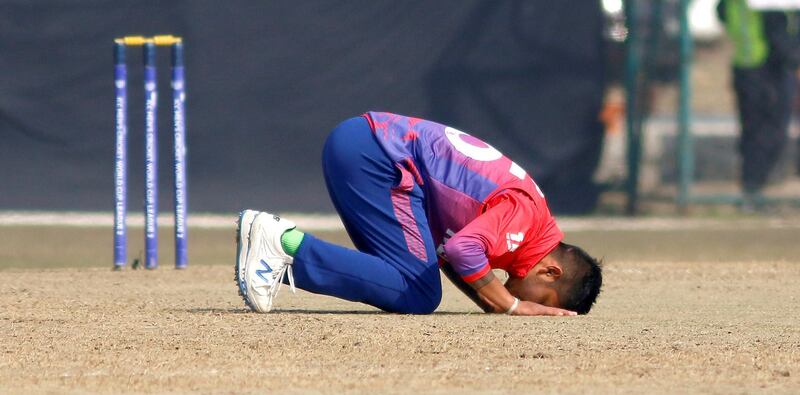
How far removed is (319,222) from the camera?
1144cm

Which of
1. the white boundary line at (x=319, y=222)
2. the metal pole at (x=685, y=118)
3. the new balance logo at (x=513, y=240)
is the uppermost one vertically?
the new balance logo at (x=513, y=240)

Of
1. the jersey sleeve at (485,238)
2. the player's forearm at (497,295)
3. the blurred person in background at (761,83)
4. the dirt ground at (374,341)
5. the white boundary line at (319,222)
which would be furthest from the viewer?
the blurred person in background at (761,83)

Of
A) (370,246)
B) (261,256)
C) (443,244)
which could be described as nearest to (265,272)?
(261,256)

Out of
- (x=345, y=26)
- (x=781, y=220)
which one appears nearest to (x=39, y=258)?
(x=345, y=26)

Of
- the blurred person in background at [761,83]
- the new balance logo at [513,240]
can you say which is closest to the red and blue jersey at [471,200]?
the new balance logo at [513,240]

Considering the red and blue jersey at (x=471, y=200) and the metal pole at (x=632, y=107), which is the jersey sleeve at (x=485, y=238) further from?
the metal pole at (x=632, y=107)

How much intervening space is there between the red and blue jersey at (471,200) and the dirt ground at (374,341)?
29 cm

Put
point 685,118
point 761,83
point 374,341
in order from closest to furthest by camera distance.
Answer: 1. point 374,341
2. point 761,83
3. point 685,118

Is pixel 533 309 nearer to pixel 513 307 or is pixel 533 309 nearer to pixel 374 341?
pixel 513 307

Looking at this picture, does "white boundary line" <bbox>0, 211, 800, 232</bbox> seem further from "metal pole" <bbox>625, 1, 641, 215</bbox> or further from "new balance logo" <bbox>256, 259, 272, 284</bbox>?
"new balance logo" <bbox>256, 259, 272, 284</bbox>

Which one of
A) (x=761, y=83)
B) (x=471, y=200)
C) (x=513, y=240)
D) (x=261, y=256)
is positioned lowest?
(x=761, y=83)

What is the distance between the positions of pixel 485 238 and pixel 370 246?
2.00 ft

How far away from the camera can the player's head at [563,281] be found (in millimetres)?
5555

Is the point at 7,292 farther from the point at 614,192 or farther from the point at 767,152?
the point at 767,152
